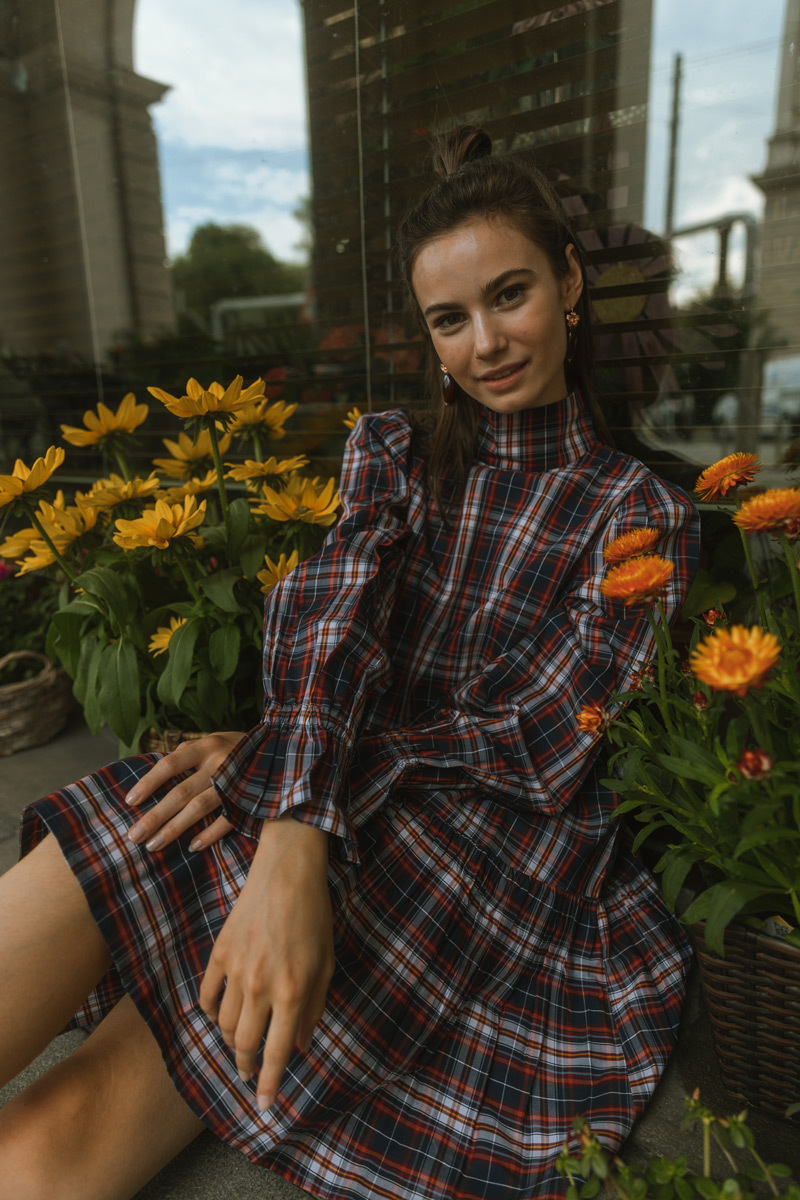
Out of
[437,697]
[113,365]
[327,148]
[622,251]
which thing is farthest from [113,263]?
[437,697]

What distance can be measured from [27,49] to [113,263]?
2.40 feet

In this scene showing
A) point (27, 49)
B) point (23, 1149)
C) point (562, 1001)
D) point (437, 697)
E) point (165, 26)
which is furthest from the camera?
point (27, 49)

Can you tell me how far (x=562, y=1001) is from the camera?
105 centimetres

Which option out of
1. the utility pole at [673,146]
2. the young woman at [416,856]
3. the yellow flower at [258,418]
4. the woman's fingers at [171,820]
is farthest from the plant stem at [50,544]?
the utility pole at [673,146]

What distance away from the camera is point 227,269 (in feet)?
7.50

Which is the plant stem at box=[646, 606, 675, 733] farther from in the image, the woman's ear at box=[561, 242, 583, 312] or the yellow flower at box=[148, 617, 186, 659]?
the yellow flower at box=[148, 617, 186, 659]

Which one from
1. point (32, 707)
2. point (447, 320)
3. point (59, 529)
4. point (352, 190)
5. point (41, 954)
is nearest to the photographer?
point (41, 954)

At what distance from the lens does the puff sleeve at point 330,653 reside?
0.89 m

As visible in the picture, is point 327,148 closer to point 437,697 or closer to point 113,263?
point 113,263

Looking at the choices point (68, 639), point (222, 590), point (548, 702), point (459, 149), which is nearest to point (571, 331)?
point (459, 149)

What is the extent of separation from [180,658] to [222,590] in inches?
5.1

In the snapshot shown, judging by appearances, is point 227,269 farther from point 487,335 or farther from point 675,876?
point 675,876

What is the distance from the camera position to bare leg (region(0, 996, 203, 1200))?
2.71 ft

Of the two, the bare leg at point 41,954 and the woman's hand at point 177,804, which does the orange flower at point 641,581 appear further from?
the bare leg at point 41,954
